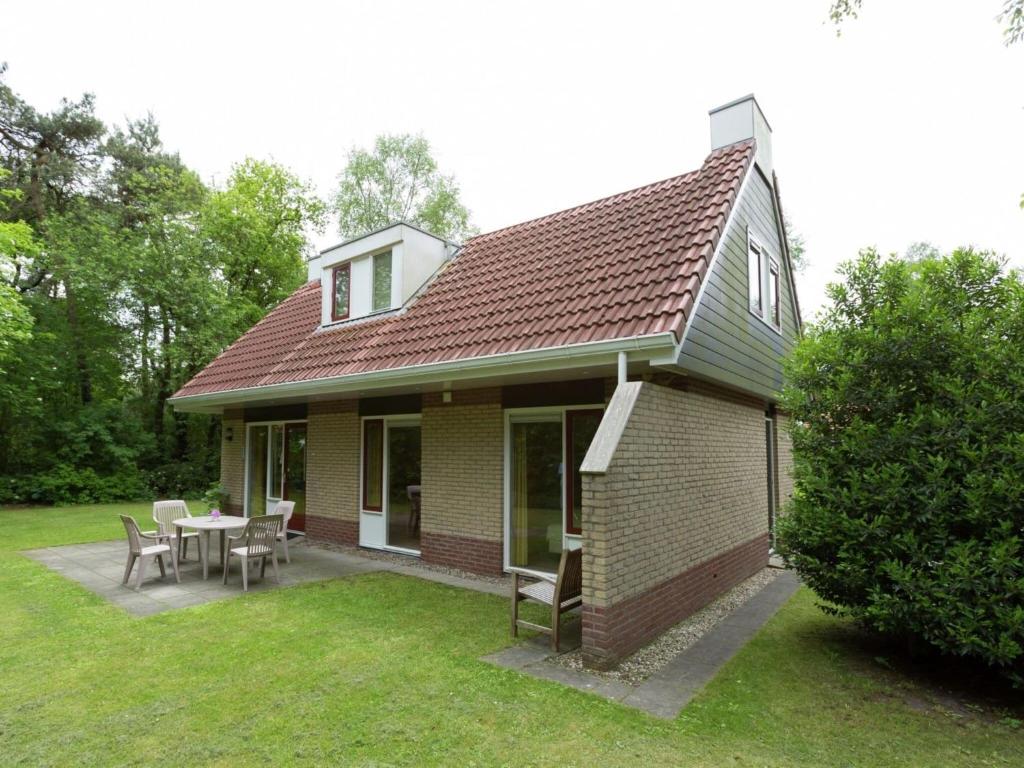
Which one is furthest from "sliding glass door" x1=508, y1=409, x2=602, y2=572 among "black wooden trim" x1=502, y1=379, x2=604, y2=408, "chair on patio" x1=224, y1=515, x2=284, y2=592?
"chair on patio" x1=224, y1=515, x2=284, y2=592

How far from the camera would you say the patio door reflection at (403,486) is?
9703 mm

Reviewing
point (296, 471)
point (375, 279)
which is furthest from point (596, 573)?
point (296, 471)

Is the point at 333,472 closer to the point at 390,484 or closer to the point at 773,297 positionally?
the point at 390,484

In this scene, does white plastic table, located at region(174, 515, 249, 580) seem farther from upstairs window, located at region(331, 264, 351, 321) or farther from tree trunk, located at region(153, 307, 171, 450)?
tree trunk, located at region(153, 307, 171, 450)

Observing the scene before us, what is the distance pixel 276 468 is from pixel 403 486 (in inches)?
168

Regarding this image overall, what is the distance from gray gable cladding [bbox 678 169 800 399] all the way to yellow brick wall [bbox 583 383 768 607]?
0.45m

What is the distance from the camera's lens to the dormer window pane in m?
10.7

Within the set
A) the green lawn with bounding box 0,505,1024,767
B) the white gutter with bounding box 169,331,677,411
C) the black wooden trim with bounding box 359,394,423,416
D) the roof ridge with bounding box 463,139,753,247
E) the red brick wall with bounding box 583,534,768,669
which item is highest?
the roof ridge with bounding box 463,139,753,247

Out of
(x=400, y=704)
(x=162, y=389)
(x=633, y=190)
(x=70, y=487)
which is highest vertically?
(x=633, y=190)

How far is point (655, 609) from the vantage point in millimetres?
5734

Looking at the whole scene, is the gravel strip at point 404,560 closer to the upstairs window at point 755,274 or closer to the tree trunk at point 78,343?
the upstairs window at point 755,274

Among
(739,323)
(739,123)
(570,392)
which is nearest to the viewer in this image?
(570,392)

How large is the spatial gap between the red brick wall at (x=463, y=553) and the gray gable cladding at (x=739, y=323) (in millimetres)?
4044

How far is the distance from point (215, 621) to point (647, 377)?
18.5 feet
